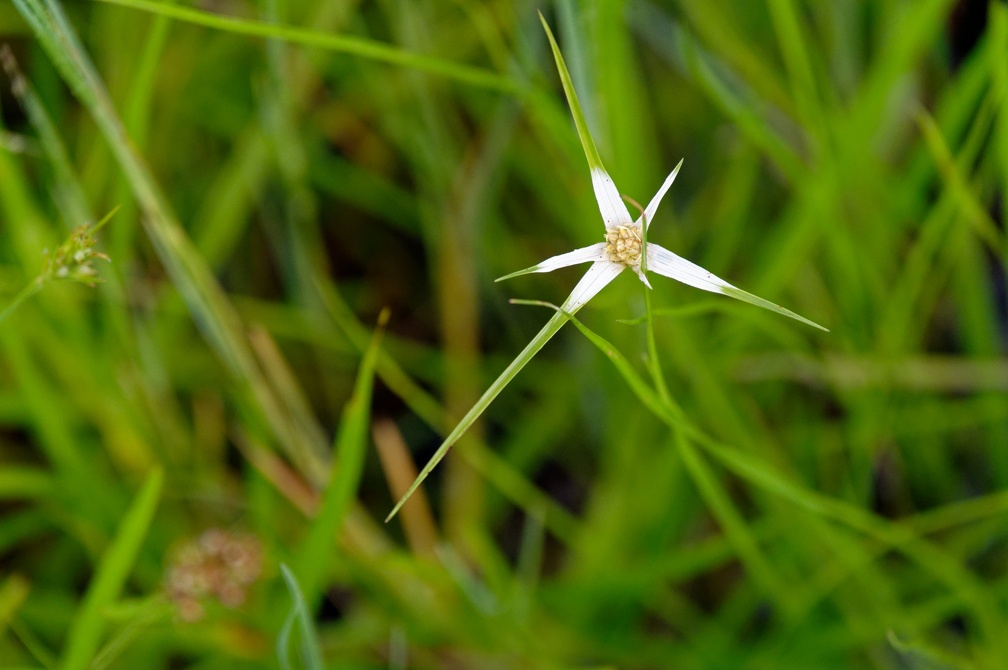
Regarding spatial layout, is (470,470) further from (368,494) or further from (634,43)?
(634,43)

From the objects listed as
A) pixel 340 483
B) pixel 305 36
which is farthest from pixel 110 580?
pixel 305 36

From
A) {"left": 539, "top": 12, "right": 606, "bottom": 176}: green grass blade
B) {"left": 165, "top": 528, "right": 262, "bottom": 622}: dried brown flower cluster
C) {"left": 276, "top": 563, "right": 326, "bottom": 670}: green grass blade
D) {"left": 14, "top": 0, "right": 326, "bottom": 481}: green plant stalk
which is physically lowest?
{"left": 276, "top": 563, "right": 326, "bottom": 670}: green grass blade

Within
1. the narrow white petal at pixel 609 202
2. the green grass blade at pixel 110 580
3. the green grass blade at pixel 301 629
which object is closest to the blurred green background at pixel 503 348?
the green grass blade at pixel 110 580

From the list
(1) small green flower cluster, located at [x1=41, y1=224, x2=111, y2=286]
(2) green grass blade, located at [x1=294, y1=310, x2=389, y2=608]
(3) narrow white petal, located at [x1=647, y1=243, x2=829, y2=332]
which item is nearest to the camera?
(3) narrow white petal, located at [x1=647, y1=243, x2=829, y2=332]

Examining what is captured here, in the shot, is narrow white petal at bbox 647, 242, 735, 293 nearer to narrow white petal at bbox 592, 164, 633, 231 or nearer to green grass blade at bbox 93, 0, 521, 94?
narrow white petal at bbox 592, 164, 633, 231

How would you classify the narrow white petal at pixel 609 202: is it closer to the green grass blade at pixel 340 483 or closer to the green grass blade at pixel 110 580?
the green grass blade at pixel 340 483

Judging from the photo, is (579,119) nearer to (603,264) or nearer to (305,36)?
(603,264)

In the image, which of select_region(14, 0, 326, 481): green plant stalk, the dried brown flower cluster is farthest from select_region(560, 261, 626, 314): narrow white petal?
the dried brown flower cluster
